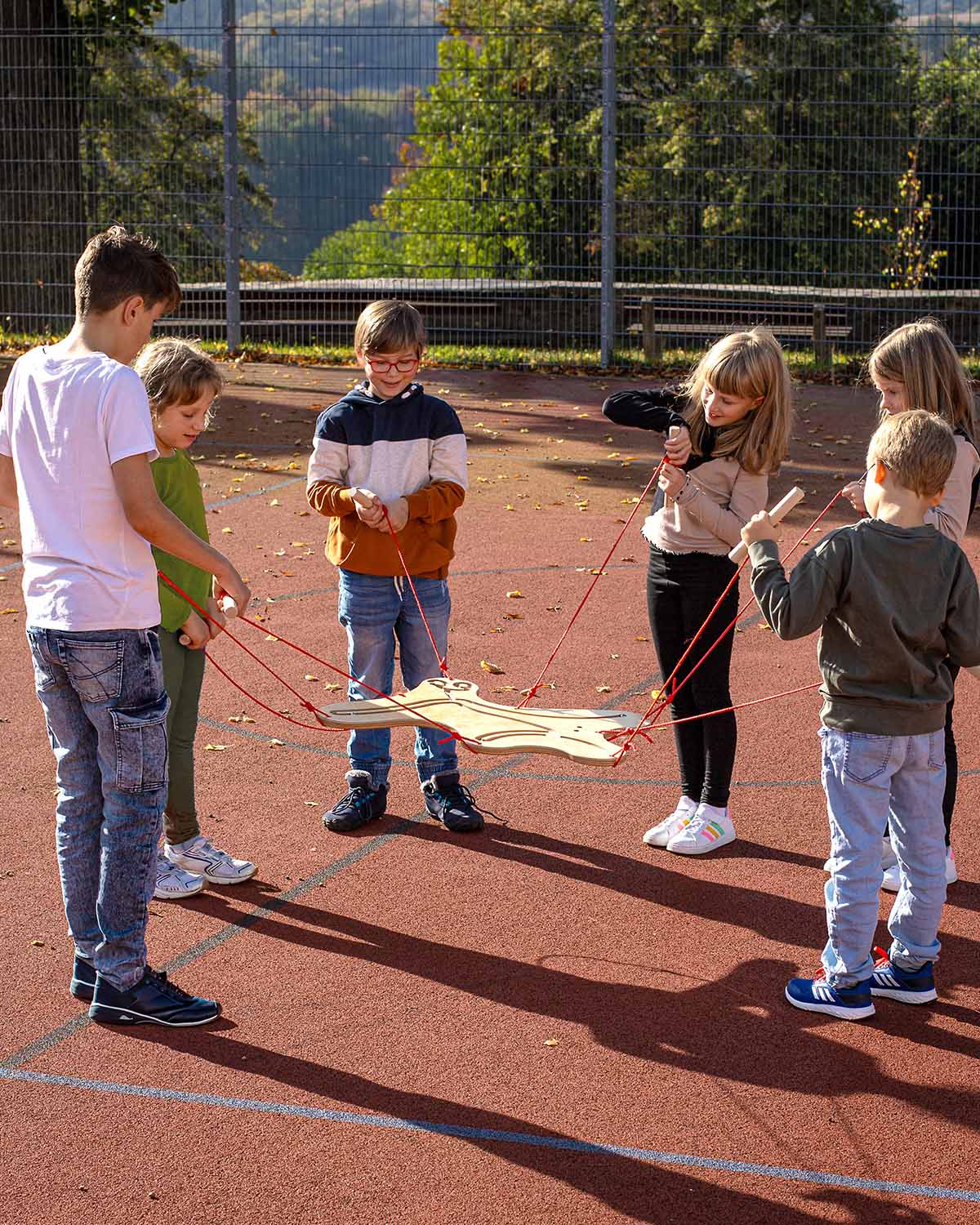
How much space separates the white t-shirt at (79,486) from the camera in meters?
3.43

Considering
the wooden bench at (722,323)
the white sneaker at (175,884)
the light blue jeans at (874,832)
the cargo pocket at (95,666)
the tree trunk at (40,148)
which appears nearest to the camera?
the cargo pocket at (95,666)

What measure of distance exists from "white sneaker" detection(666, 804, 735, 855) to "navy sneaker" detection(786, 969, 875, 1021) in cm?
99

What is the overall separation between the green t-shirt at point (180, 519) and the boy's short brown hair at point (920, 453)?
2031 millimetres

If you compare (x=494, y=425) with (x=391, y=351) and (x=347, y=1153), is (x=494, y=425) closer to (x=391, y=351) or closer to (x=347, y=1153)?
(x=391, y=351)

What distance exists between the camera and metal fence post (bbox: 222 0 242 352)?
14.8 meters

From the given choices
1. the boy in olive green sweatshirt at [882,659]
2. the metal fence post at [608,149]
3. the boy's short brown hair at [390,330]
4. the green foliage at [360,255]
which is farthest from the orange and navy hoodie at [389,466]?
the green foliage at [360,255]

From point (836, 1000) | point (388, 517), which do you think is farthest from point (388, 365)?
point (836, 1000)

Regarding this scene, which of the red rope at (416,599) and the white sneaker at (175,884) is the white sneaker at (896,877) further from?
the white sneaker at (175,884)

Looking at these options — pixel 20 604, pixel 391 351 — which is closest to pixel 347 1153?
pixel 391 351

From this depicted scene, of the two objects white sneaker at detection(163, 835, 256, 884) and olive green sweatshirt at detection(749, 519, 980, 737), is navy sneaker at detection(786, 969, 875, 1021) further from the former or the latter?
white sneaker at detection(163, 835, 256, 884)

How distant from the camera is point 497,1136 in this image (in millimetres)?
3377

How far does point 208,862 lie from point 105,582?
1.46 m

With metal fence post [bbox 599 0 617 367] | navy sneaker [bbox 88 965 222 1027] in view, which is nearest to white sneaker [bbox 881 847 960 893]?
navy sneaker [bbox 88 965 222 1027]

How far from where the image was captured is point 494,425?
12867mm
